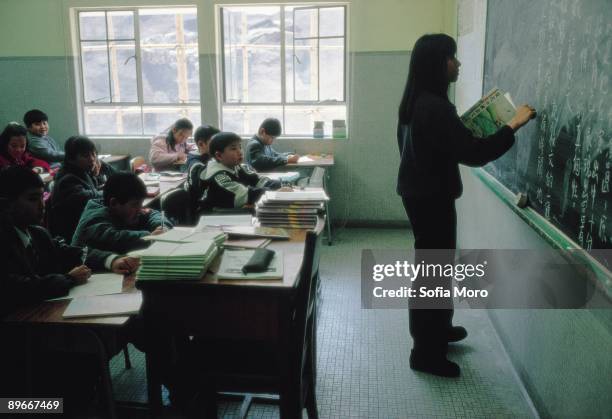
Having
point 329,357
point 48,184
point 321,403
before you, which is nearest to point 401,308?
point 329,357

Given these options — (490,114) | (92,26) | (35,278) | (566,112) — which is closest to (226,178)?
(35,278)

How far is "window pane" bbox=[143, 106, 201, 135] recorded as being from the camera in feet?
19.4

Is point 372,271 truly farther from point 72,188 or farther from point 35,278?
point 35,278

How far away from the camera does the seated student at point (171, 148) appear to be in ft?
16.6

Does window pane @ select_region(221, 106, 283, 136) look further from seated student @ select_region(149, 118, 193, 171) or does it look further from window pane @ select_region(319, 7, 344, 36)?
window pane @ select_region(319, 7, 344, 36)

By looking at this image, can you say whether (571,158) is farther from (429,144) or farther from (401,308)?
(401,308)

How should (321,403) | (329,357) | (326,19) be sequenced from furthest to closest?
(326,19), (329,357), (321,403)

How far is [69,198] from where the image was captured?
10.1 feet

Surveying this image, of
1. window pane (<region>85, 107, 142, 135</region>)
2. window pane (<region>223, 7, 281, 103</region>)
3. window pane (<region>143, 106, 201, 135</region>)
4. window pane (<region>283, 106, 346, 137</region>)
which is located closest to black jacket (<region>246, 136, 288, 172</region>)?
window pane (<region>283, 106, 346, 137</region>)

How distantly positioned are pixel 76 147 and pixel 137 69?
287 centimetres

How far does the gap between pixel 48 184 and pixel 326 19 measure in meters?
3.05

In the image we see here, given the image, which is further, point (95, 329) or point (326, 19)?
point (326, 19)

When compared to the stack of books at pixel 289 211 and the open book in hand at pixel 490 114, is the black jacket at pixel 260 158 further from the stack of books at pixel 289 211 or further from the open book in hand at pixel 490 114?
the open book in hand at pixel 490 114

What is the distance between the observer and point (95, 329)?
1.62m
